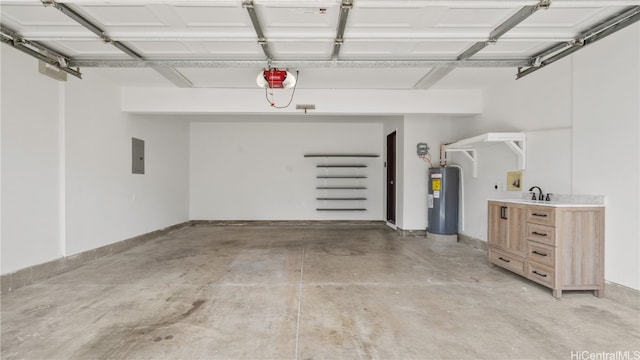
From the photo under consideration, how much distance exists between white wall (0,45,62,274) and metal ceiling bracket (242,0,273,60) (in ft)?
8.49

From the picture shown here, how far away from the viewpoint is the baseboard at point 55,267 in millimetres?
3108

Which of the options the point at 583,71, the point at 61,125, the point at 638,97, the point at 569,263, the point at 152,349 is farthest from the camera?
the point at 61,125

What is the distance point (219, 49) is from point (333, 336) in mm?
2980

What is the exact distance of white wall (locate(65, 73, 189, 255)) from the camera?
13.1ft

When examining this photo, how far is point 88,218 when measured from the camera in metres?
4.25

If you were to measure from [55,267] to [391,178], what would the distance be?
6.32 meters

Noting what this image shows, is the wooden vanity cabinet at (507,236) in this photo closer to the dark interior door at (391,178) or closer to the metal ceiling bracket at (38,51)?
the dark interior door at (391,178)

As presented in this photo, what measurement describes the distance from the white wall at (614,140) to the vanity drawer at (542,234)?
0.52m

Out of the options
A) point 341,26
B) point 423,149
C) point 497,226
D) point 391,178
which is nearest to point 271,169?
point 391,178

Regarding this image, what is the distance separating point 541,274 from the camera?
3090 mm

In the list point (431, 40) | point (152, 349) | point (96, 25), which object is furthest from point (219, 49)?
point (152, 349)

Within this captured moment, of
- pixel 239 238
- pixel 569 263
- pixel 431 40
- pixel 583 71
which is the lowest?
pixel 239 238

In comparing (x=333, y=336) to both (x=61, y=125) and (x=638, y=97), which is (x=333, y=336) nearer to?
(x=638, y=97)

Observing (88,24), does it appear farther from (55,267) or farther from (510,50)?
(510,50)
